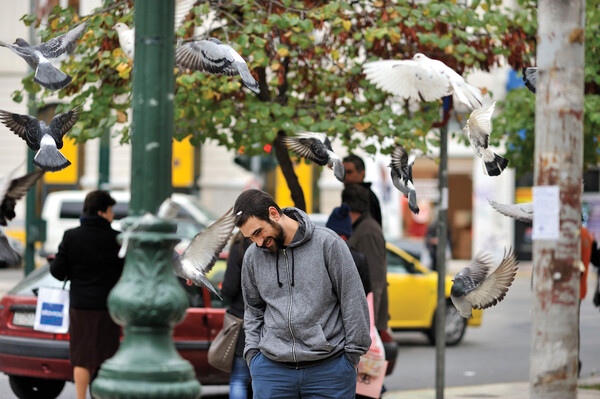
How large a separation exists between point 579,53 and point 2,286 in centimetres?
1881

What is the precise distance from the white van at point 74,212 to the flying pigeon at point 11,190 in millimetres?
12921

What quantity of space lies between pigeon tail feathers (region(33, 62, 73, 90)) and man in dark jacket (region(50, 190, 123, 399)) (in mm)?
1467

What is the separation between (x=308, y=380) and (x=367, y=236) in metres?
3.23

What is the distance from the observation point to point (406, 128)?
316 inches

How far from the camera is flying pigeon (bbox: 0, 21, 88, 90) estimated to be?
6352 millimetres

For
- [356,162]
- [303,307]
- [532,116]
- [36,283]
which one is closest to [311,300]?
[303,307]

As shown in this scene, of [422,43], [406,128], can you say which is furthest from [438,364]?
[422,43]

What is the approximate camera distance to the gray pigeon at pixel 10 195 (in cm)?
637

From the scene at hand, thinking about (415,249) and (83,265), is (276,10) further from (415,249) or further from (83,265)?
(415,249)

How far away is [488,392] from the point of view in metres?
10.2

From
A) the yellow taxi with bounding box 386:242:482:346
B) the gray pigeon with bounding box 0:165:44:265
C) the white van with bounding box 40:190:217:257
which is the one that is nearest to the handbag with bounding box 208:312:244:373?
the gray pigeon with bounding box 0:165:44:265

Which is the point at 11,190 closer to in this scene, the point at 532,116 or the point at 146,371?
the point at 146,371

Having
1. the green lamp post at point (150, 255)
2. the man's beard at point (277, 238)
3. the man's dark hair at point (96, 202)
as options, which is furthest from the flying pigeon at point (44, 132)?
the green lamp post at point (150, 255)

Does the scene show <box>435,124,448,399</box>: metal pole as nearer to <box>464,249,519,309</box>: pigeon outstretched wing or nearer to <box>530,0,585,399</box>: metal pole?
<box>464,249,519,309</box>: pigeon outstretched wing
